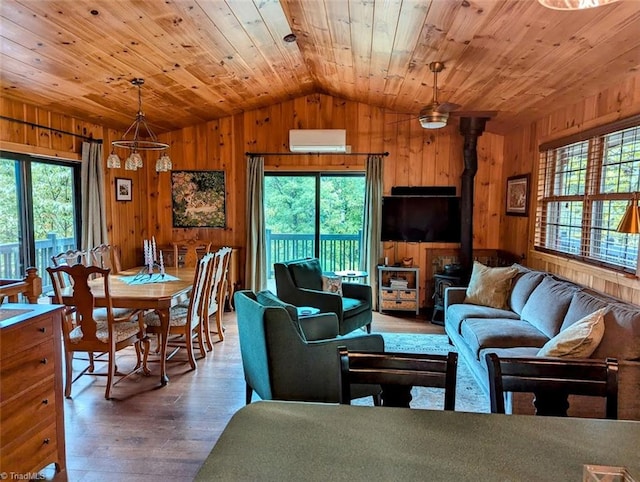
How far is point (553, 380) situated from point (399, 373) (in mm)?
548

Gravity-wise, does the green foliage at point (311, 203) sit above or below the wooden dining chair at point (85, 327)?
above

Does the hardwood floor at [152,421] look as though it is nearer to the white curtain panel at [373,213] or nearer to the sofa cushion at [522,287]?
the white curtain panel at [373,213]

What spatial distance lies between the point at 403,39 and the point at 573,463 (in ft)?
10.0

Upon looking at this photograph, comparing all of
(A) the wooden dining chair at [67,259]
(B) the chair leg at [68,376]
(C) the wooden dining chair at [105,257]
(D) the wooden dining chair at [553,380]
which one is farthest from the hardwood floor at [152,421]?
(D) the wooden dining chair at [553,380]

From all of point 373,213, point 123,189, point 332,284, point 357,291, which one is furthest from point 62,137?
point 373,213

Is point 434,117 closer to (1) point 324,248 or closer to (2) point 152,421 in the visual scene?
(1) point 324,248

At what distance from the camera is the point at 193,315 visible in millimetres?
3875

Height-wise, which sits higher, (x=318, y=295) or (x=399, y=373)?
(x=399, y=373)

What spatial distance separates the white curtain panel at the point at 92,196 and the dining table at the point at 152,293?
0.80 meters

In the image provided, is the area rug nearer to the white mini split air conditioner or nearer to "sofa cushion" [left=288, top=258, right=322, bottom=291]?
"sofa cushion" [left=288, top=258, right=322, bottom=291]

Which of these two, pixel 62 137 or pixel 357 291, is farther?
pixel 357 291

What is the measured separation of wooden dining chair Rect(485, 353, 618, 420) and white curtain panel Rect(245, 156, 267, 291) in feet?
15.5

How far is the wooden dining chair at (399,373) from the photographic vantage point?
1543 mm

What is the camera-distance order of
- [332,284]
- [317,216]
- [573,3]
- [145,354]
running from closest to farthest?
[573,3]
[145,354]
[332,284]
[317,216]
